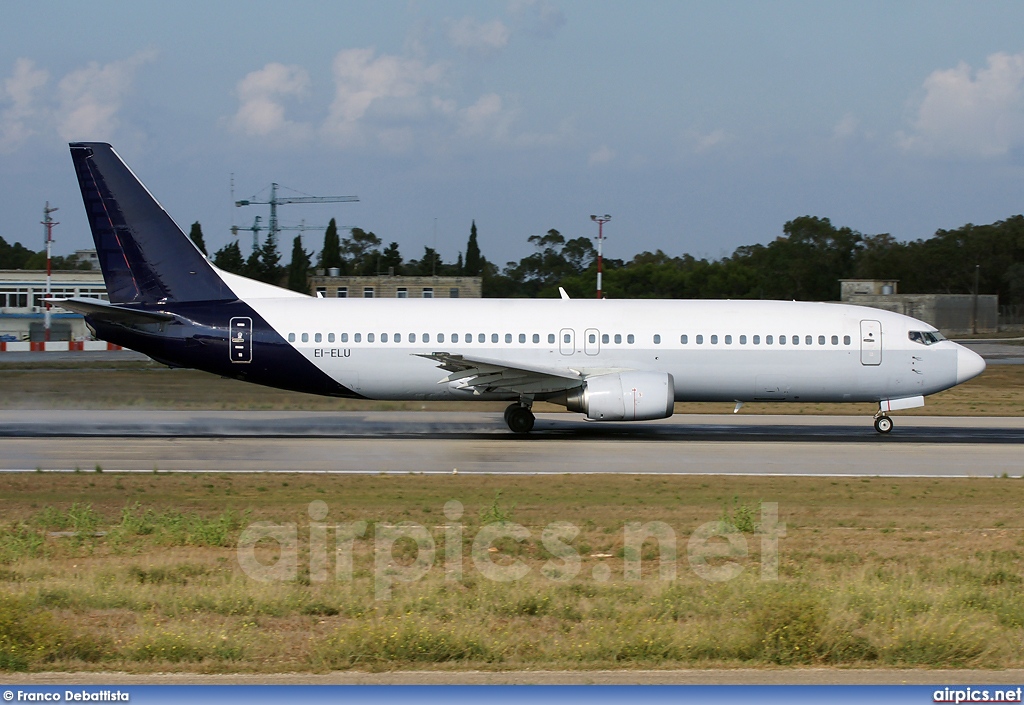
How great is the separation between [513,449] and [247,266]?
69023 mm

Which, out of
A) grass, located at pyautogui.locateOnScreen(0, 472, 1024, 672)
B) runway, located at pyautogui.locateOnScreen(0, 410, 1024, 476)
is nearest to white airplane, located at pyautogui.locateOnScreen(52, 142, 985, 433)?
runway, located at pyautogui.locateOnScreen(0, 410, 1024, 476)

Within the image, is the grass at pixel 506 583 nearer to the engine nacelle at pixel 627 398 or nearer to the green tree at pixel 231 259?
the engine nacelle at pixel 627 398

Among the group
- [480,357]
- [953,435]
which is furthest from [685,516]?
[953,435]

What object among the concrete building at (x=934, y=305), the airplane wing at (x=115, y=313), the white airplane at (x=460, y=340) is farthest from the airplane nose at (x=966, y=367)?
the concrete building at (x=934, y=305)

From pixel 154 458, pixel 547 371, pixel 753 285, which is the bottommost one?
pixel 154 458

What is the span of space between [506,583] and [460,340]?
15.5 meters

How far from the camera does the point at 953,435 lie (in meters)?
26.4

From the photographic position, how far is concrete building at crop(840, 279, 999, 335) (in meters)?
76.2

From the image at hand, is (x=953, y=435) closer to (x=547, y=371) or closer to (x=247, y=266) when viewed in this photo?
(x=547, y=371)

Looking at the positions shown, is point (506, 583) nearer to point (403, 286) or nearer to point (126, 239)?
point (126, 239)

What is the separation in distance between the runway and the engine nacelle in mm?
777

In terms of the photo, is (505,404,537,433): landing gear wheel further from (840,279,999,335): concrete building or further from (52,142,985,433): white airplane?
(840,279,999,335): concrete building

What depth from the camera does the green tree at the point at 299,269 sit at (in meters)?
80.8

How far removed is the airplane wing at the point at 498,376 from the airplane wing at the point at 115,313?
A: 6405 millimetres
